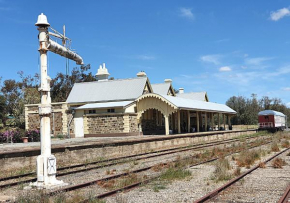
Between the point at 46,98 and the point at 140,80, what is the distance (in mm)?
25905

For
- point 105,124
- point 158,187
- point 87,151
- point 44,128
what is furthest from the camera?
point 105,124

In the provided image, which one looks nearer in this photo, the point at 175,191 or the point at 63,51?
the point at 175,191

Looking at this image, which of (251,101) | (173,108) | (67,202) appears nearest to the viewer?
(67,202)

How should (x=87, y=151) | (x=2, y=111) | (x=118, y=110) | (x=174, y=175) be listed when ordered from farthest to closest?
(x=2, y=111)
(x=118, y=110)
(x=87, y=151)
(x=174, y=175)

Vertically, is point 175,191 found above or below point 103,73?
below

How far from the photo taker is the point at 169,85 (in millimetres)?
40000

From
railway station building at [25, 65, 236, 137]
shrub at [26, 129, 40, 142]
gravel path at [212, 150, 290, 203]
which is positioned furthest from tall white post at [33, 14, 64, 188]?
shrub at [26, 129, 40, 142]

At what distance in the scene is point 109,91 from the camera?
1396 inches

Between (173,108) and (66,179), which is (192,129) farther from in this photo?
(66,179)

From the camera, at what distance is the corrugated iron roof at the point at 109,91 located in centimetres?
3381

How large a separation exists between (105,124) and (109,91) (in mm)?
5745

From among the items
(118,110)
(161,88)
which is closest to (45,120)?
(118,110)

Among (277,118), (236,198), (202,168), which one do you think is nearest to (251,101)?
(277,118)

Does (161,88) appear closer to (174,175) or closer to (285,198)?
(174,175)
